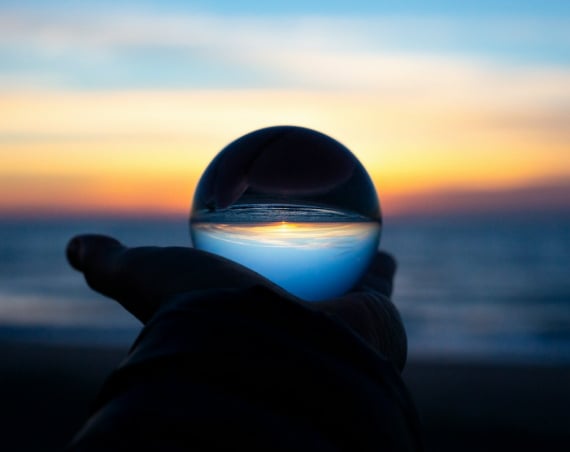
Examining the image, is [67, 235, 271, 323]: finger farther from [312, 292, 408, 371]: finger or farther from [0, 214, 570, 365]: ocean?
[0, 214, 570, 365]: ocean

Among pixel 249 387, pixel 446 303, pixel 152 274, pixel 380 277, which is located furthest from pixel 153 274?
pixel 446 303

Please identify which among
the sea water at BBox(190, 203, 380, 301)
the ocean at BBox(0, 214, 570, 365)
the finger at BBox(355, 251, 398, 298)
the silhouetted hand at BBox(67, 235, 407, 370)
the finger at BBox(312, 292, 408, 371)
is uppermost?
the silhouetted hand at BBox(67, 235, 407, 370)

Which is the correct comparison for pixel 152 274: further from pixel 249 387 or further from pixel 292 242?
pixel 292 242

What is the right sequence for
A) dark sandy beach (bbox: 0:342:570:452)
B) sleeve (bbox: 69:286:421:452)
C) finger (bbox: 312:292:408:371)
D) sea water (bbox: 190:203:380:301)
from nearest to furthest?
sleeve (bbox: 69:286:421:452) < finger (bbox: 312:292:408:371) < sea water (bbox: 190:203:380:301) < dark sandy beach (bbox: 0:342:570:452)

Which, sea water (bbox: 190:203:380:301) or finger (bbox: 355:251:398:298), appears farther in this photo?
finger (bbox: 355:251:398:298)

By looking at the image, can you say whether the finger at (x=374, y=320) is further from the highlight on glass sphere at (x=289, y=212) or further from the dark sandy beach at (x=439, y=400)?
the dark sandy beach at (x=439, y=400)

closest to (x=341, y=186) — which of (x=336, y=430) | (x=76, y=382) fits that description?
(x=336, y=430)

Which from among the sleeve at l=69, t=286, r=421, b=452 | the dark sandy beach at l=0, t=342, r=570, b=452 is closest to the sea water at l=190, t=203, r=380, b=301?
the sleeve at l=69, t=286, r=421, b=452
